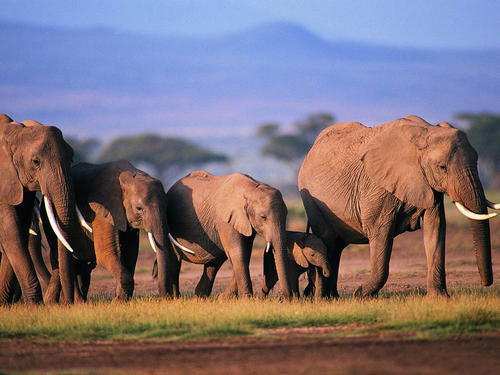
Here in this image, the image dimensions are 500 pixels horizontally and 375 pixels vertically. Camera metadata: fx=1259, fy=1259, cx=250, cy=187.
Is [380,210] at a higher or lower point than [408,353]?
higher

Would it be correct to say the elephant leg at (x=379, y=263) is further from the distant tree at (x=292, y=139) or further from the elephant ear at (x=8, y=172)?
the distant tree at (x=292, y=139)

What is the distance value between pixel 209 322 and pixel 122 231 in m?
3.64

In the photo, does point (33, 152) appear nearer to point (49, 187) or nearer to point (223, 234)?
point (49, 187)

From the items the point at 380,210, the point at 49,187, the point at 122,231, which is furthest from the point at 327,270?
the point at 49,187

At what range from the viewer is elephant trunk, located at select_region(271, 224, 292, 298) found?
15.3 m

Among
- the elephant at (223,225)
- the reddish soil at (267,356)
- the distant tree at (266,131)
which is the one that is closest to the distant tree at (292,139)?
the distant tree at (266,131)

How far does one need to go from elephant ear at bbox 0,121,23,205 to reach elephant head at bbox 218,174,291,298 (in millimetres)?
2762

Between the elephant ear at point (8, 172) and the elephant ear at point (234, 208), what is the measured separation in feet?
8.97

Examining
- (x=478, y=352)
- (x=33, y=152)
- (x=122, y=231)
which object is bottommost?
(x=478, y=352)

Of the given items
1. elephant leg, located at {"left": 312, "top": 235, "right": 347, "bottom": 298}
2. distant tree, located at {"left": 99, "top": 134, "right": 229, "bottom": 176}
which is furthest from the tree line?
elephant leg, located at {"left": 312, "top": 235, "right": 347, "bottom": 298}

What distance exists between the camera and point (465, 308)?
13.1m

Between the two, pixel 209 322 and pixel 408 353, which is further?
pixel 209 322

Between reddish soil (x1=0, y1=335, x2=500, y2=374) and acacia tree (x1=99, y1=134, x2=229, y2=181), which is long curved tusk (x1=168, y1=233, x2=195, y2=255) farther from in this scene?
acacia tree (x1=99, y1=134, x2=229, y2=181)

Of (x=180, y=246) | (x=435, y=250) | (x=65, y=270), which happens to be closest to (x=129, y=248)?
(x=180, y=246)
